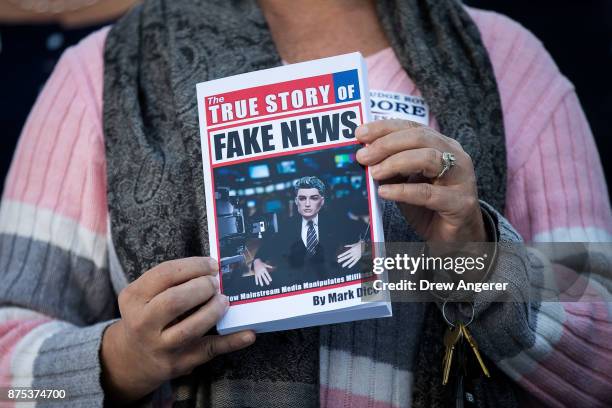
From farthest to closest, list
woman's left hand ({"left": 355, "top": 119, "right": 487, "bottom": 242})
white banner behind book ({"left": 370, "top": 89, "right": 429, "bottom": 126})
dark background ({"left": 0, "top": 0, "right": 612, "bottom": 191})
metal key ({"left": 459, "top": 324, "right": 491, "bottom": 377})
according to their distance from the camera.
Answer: dark background ({"left": 0, "top": 0, "right": 612, "bottom": 191}) → white banner behind book ({"left": 370, "top": 89, "right": 429, "bottom": 126}) → metal key ({"left": 459, "top": 324, "right": 491, "bottom": 377}) → woman's left hand ({"left": 355, "top": 119, "right": 487, "bottom": 242})

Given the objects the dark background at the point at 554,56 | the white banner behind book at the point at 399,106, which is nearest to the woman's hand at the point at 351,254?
the white banner behind book at the point at 399,106

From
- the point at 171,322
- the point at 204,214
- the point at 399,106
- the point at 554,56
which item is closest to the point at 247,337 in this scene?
the point at 171,322

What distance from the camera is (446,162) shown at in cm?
109

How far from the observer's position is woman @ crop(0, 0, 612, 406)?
1143 millimetres

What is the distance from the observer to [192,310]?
1.12 meters

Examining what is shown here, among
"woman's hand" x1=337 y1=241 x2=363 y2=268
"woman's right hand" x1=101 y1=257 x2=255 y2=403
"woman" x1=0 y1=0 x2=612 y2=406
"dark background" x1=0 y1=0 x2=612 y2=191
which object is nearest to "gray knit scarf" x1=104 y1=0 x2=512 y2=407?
"woman" x1=0 y1=0 x2=612 y2=406

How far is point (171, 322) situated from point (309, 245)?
0.24 m

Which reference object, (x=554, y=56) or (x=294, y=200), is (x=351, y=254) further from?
(x=554, y=56)

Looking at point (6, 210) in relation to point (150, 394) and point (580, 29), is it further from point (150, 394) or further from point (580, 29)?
point (580, 29)

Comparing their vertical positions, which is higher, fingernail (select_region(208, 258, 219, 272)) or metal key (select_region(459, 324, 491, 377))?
fingernail (select_region(208, 258, 219, 272))

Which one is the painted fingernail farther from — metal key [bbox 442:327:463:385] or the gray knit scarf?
metal key [bbox 442:327:463:385]

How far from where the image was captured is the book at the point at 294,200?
107 cm

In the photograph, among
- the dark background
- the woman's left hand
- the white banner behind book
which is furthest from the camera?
the dark background

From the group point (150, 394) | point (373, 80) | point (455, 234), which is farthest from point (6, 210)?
point (455, 234)
